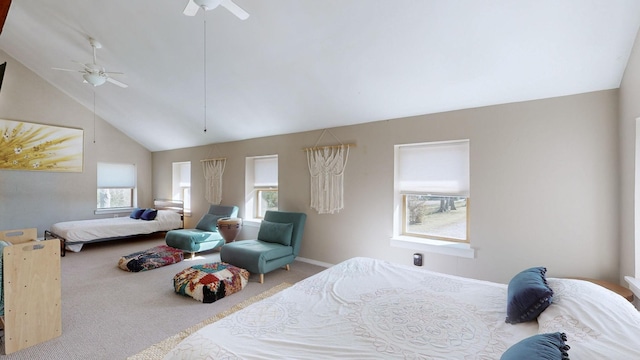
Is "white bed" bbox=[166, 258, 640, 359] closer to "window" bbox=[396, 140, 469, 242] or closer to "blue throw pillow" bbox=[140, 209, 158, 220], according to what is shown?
"window" bbox=[396, 140, 469, 242]

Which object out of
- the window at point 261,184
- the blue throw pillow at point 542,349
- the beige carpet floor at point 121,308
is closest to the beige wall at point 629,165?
the blue throw pillow at point 542,349

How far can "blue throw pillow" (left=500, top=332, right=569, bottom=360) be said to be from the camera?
0.94m

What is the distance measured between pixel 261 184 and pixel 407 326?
4.41 meters

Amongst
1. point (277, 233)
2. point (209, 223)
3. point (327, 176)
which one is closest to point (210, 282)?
point (277, 233)

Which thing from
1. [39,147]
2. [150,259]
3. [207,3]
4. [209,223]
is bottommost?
[150,259]

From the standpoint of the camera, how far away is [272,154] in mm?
5125

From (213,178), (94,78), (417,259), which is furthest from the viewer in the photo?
(213,178)

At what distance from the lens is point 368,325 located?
1472mm

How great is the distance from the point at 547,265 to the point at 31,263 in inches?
190

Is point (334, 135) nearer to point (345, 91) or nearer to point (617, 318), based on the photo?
point (345, 91)

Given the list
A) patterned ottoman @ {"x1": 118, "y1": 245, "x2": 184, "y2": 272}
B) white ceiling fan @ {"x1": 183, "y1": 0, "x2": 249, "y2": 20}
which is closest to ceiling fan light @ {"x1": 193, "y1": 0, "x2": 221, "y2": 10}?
white ceiling fan @ {"x1": 183, "y1": 0, "x2": 249, "y2": 20}

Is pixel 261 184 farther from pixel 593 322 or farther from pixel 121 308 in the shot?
pixel 593 322

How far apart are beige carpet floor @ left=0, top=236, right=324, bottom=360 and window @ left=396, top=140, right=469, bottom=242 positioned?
175 cm

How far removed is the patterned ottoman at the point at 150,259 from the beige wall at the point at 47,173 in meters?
3.13
